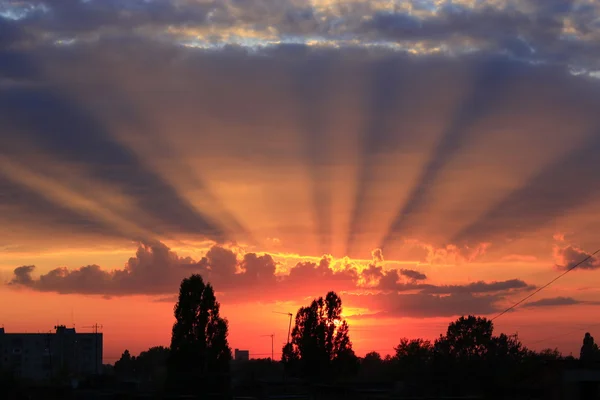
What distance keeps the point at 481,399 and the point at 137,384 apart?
138 feet

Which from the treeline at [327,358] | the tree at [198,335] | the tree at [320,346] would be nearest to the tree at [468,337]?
the treeline at [327,358]

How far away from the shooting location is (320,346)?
113375mm

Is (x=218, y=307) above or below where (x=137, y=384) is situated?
above

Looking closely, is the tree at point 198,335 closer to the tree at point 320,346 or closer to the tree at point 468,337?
the tree at point 320,346

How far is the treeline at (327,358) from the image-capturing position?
58.3m

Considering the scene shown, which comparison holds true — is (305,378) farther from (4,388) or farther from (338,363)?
(4,388)

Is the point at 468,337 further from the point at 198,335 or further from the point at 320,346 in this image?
the point at 198,335

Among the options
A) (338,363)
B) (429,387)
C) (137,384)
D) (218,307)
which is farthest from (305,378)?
(429,387)

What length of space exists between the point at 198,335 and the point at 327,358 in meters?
28.2

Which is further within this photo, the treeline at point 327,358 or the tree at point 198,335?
the tree at point 198,335

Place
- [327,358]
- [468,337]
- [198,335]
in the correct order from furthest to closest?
[468,337]
[327,358]
[198,335]

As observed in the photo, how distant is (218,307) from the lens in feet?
306

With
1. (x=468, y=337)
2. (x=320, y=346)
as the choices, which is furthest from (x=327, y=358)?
(x=468, y=337)

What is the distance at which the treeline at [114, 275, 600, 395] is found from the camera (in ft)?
191
